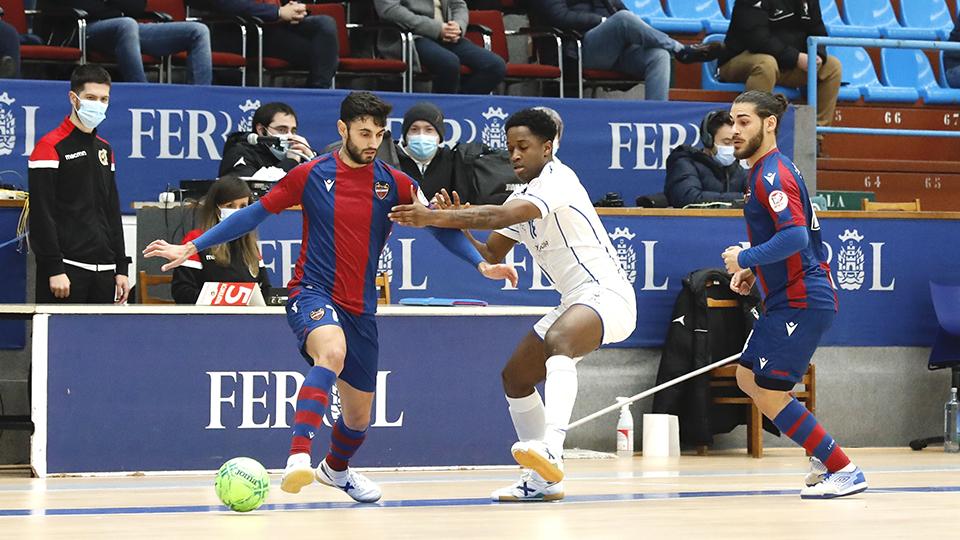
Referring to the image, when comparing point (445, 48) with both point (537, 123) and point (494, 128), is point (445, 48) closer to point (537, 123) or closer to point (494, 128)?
point (494, 128)

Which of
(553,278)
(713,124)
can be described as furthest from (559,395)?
(713,124)

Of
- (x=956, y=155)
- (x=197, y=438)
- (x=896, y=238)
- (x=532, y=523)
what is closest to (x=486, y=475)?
(x=197, y=438)

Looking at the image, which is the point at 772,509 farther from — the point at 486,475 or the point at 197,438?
the point at 197,438

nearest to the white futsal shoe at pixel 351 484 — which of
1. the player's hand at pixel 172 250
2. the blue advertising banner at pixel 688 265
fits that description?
the player's hand at pixel 172 250

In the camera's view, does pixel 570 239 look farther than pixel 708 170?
No

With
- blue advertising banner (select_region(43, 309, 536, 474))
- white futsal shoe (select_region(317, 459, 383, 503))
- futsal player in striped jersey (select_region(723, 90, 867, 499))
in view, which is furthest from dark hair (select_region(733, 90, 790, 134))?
blue advertising banner (select_region(43, 309, 536, 474))

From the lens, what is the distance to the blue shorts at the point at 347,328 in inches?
277

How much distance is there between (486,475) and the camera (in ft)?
30.8

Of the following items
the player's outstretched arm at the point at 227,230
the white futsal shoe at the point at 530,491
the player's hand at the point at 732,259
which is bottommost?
the white futsal shoe at the point at 530,491

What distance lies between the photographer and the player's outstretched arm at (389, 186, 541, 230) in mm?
6961

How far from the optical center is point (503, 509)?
6.94 meters

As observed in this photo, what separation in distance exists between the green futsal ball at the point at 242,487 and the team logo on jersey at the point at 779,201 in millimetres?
2626

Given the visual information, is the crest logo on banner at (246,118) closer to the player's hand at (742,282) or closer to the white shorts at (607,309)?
the white shorts at (607,309)

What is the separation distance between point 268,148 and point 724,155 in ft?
11.1
